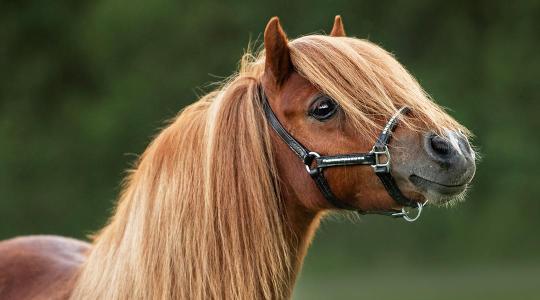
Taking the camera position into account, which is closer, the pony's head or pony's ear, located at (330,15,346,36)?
the pony's head

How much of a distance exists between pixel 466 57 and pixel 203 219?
63.6 ft

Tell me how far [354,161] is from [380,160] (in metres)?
0.11

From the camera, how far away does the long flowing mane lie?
12.2 feet

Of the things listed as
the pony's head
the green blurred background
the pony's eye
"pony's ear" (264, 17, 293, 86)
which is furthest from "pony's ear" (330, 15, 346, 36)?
the green blurred background

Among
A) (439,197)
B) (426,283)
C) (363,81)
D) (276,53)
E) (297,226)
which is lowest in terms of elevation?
(426,283)

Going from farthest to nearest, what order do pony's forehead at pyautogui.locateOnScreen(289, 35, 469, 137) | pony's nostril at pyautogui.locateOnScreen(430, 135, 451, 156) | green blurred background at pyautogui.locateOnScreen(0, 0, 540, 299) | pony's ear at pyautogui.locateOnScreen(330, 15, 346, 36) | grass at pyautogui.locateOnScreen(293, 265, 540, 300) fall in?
green blurred background at pyautogui.locateOnScreen(0, 0, 540, 299) < grass at pyautogui.locateOnScreen(293, 265, 540, 300) < pony's ear at pyautogui.locateOnScreen(330, 15, 346, 36) < pony's forehead at pyautogui.locateOnScreen(289, 35, 469, 137) < pony's nostril at pyautogui.locateOnScreen(430, 135, 451, 156)

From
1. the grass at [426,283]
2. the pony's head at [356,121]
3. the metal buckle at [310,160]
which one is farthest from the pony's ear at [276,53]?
the grass at [426,283]

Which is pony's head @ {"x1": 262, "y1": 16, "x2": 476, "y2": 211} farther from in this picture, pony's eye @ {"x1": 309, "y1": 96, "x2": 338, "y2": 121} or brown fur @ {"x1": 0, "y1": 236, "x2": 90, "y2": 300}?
brown fur @ {"x1": 0, "y1": 236, "x2": 90, "y2": 300}

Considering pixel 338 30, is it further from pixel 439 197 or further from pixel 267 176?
pixel 439 197

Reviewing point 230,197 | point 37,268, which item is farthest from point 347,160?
point 37,268

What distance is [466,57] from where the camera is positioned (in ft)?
72.8

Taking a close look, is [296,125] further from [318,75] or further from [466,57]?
[466,57]

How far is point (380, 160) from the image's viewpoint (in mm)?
3611

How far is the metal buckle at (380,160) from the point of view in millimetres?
3589
